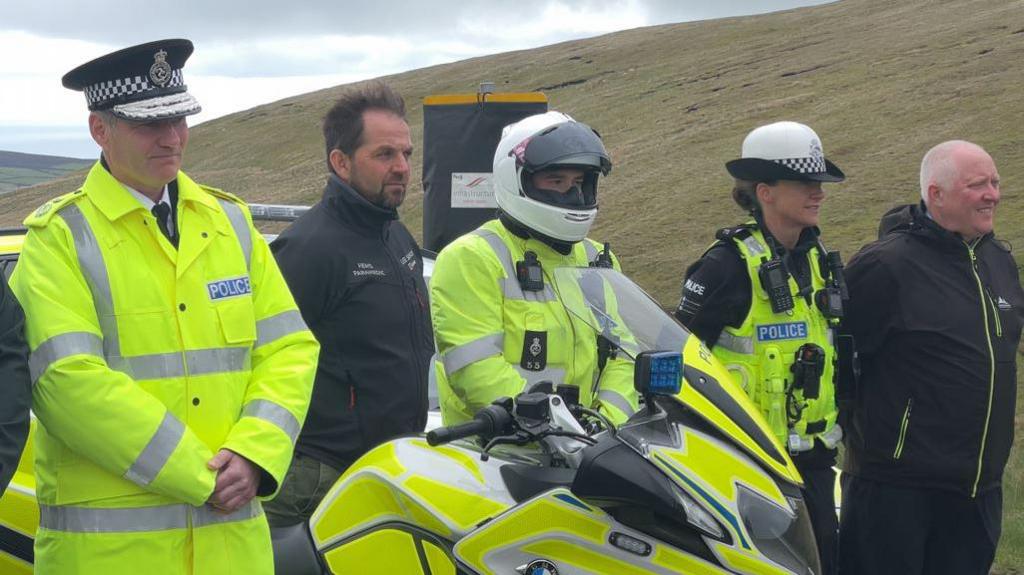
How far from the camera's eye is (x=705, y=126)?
31.4 m

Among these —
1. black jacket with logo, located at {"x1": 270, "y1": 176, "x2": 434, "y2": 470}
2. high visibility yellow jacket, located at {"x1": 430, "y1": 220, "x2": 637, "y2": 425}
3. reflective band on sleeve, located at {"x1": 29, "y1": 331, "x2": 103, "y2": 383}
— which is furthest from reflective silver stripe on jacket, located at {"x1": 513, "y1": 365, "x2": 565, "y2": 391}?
reflective band on sleeve, located at {"x1": 29, "y1": 331, "x2": 103, "y2": 383}

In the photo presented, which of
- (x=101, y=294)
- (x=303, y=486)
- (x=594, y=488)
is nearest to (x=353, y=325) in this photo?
(x=303, y=486)

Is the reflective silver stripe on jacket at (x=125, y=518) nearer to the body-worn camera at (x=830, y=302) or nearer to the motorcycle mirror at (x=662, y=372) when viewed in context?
the motorcycle mirror at (x=662, y=372)

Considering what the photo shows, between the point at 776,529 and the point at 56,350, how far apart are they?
171 centimetres

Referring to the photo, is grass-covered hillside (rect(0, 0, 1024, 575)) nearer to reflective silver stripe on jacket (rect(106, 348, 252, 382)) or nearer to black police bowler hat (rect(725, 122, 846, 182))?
black police bowler hat (rect(725, 122, 846, 182))

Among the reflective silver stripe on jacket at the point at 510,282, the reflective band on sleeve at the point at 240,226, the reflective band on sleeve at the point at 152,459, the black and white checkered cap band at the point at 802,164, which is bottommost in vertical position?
the reflective band on sleeve at the point at 152,459

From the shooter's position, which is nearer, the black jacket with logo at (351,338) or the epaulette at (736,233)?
→ the black jacket with logo at (351,338)

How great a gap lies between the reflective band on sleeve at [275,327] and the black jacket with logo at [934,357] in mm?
2343

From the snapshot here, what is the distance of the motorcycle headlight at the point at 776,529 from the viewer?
276 centimetres

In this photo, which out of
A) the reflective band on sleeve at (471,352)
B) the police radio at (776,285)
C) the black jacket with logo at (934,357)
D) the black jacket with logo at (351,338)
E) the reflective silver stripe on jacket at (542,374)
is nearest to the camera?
the reflective band on sleeve at (471,352)

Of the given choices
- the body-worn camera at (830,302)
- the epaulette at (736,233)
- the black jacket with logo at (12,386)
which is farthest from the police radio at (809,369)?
the black jacket with logo at (12,386)

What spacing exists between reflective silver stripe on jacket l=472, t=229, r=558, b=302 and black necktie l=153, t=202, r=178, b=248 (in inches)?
39.9

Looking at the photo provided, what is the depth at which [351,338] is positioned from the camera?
4.07 meters

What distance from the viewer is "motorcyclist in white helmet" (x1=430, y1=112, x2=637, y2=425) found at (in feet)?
11.7
